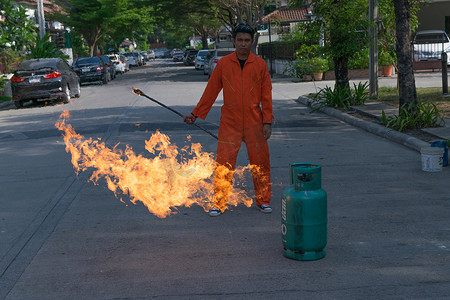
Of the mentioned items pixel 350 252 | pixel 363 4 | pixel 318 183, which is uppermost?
pixel 363 4

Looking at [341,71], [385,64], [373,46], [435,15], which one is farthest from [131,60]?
[341,71]

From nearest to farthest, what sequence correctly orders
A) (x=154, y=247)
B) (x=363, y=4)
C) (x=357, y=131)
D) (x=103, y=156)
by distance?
(x=154, y=247), (x=103, y=156), (x=357, y=131), (x=363, y=4)

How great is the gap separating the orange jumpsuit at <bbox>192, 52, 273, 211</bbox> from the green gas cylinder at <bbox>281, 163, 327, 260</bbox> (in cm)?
138

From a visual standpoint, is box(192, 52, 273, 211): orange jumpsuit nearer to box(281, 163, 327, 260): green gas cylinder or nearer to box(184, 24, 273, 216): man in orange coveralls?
box(184, 24, 273, 216): man in orange coveralls

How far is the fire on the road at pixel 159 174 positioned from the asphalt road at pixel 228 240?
7.6 inches

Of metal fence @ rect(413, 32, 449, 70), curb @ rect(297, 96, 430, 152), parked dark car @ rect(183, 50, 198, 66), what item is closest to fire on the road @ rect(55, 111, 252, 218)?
curb @ rect(297, 96, 430, 152)

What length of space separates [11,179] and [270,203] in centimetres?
407

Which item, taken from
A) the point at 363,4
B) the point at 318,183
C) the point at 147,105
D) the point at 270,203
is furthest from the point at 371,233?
the point at 147,105

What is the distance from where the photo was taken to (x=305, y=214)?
191 inches

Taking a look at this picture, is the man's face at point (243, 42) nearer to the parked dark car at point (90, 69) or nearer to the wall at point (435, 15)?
the parked dark car at point (90, 69)

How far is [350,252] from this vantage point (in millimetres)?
5176

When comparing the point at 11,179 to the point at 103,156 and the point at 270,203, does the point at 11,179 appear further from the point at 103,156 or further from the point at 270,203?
the point at 270,203

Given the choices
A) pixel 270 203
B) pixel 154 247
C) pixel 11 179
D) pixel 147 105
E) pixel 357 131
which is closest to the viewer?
pixel 154 247

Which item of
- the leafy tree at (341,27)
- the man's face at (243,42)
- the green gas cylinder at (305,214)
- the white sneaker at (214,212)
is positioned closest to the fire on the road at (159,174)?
the white sneaker at (214,212)
